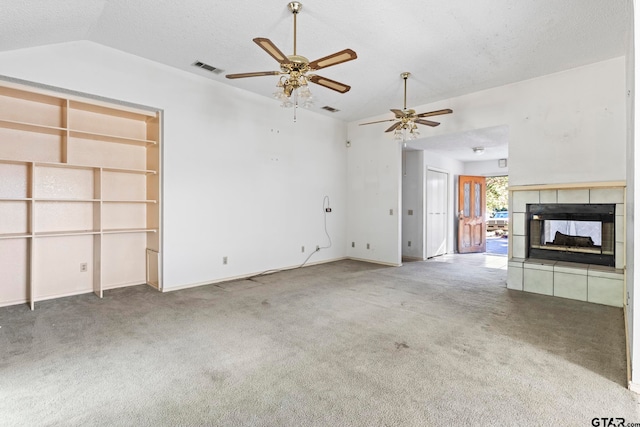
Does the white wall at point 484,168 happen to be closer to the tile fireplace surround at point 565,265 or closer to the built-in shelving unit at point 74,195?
the tile fireplace surround at point 565,265

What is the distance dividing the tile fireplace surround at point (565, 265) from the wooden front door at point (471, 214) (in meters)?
3.75

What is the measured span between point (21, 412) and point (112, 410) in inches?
19.0

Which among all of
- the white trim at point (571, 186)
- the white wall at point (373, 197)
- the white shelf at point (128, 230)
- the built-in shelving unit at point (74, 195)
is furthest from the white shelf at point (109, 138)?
the white trim at point (571, 186)

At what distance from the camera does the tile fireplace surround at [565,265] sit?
3844 mm

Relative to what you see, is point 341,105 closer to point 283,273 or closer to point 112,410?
point 283,273

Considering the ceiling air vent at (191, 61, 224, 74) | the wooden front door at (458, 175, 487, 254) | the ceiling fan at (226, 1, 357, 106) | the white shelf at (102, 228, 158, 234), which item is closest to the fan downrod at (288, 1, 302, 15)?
the ceiling fan at (226, 1, 357, 106)

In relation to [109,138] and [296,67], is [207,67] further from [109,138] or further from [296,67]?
[296,67]

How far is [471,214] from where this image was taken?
8.64m

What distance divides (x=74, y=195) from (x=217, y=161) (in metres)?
Result: 1.85

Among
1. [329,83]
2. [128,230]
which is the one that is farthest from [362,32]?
[128,230]

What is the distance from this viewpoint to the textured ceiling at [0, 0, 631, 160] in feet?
9.87

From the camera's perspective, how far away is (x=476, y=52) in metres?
3.94

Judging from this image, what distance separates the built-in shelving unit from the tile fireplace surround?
5.02 m

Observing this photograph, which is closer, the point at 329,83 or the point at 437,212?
the point at 329,83
